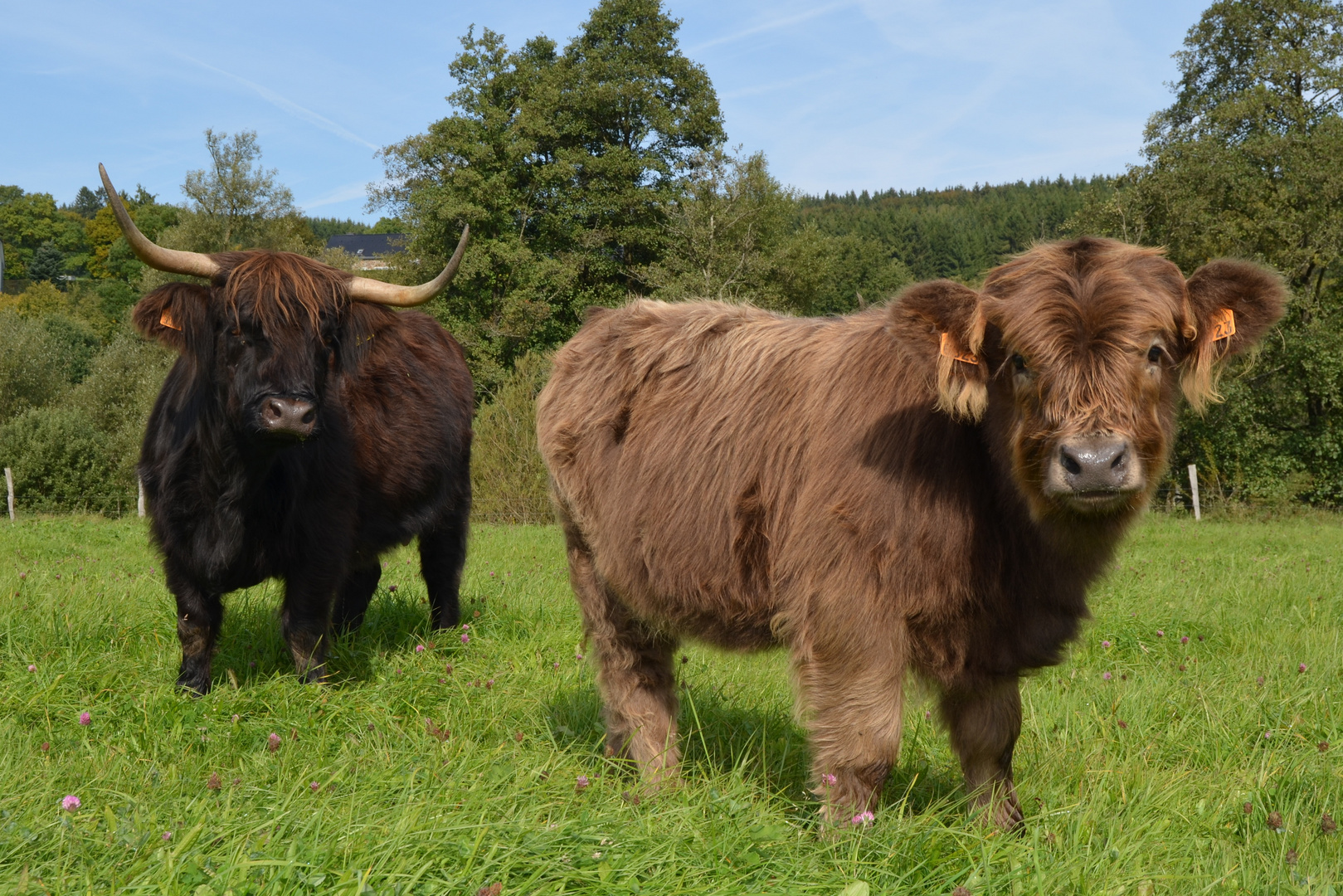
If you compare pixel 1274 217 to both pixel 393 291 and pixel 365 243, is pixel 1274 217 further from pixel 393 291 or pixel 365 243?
pixel 365 243

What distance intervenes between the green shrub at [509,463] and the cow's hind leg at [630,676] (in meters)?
16.9

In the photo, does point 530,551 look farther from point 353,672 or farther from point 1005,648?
point 1005,648

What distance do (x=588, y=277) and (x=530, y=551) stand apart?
24.7 metres

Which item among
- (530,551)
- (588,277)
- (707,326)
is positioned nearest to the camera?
(707,326)

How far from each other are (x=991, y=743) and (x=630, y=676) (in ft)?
4.97

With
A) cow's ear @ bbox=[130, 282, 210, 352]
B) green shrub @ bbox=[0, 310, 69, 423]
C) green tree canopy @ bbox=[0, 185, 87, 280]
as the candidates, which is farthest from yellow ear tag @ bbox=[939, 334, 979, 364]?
green tree canopy @ bbox=[0, 185, 87, 280]

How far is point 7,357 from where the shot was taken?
144 ft

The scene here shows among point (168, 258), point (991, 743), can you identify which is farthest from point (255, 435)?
point (991, 743)

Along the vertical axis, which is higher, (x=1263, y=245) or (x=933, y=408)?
(x=1263, y=245)

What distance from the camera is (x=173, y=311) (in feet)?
15.9

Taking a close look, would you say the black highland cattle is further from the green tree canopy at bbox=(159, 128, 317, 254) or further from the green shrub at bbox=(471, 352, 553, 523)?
the green tree canopy at bbox=(159, 128, 317, 254)

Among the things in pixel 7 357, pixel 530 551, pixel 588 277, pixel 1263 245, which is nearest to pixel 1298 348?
pixel 1263 245

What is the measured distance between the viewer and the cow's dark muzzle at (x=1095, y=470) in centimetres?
259

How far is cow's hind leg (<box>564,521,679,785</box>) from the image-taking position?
4055 mm
